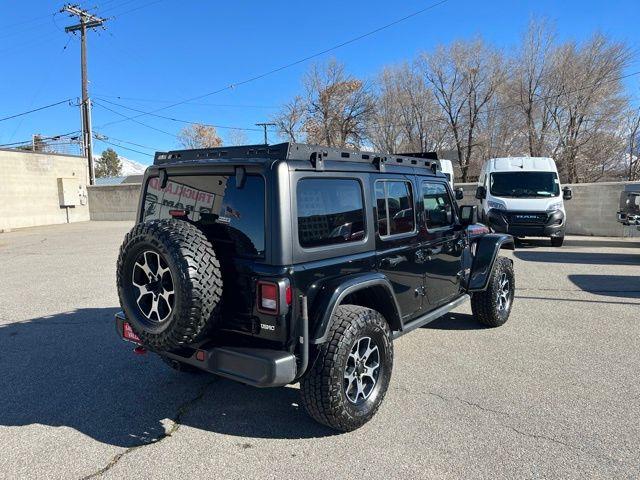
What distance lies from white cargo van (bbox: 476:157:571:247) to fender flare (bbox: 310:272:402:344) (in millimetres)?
10358

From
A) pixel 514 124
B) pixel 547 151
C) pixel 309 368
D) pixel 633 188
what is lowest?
pixel 309 368

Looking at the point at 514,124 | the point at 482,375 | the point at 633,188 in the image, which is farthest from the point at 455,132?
the point at 482,375

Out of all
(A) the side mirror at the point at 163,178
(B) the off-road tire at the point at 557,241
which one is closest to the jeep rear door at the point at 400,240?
(A) the side mirror at the point at 163,178

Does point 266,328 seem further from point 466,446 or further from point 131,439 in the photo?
point 466,446

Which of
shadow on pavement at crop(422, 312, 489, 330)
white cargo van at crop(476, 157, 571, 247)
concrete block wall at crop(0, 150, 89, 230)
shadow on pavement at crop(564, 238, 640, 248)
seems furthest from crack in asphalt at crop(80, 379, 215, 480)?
concrete block wall at crop(0, 150, 89, 230)

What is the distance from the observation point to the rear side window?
3.06m

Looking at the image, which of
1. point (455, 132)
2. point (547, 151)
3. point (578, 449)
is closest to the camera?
point (578, 449)

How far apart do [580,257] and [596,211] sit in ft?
20.1

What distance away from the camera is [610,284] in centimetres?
791

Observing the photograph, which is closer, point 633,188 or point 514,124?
point 633,188

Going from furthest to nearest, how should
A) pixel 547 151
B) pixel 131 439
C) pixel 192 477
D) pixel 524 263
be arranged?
pixel 547 151, pixel 524 263, pixel 131 439, pixel 192 477

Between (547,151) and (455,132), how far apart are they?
8.09m

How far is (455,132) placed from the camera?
1490 inches

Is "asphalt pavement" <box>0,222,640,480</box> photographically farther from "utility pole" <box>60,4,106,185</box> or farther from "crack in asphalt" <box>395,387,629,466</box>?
"utility pole" <box>60,4,106,185</box>
